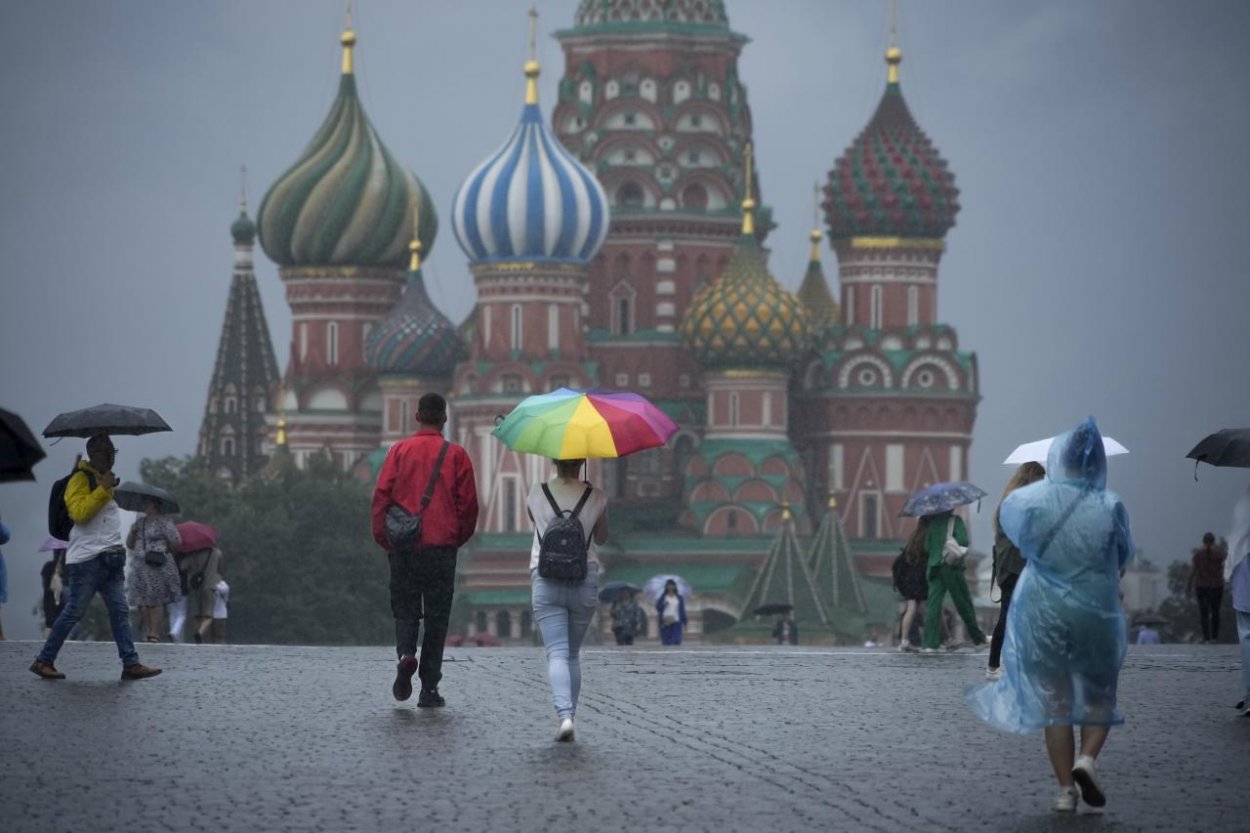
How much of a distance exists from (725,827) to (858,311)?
70839mm

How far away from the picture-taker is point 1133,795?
541 inches

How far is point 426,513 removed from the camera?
1694cm

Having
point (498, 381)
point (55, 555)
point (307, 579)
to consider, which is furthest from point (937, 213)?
point (55, 555)

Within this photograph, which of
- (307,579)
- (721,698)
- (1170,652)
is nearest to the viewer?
(721,698)

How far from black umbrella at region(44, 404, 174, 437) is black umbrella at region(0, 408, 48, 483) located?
7.21 m

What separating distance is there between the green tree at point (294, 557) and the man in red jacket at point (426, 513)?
147ft

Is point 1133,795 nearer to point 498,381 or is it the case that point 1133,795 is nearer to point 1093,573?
point 1093,573

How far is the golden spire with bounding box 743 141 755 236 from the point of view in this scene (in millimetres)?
81875

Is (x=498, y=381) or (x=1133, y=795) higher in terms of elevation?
(x=498, y=381)

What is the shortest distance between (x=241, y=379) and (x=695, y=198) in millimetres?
17954

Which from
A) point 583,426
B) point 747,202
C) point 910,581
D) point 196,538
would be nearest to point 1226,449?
point 583,426

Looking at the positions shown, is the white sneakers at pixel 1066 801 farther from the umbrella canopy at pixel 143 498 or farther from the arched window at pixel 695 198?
the arched window at pixel 695 198

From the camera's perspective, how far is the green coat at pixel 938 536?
24.4m

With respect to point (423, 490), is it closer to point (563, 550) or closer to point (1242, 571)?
point (563, 550)
